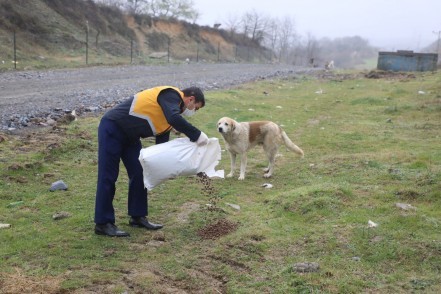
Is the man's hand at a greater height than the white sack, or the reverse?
the man's hand

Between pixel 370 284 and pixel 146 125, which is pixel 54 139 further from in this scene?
pixel 370 284

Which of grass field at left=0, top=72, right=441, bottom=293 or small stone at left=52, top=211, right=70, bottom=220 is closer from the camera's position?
grass field at left=0, top=72, right=441, bottom=293

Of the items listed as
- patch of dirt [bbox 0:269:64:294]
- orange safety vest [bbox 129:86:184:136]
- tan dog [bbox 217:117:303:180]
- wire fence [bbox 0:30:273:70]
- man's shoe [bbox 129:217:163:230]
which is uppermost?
wire fence [bbox 0:30:273:70]

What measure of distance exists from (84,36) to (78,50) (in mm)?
4027

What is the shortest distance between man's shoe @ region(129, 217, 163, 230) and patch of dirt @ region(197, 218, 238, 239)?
1.76 ft

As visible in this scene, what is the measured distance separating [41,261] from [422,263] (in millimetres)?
3714

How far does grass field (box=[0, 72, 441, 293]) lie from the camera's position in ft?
14.0

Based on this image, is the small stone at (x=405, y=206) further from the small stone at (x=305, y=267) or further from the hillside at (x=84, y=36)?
the hillside at (x=84, y=36)

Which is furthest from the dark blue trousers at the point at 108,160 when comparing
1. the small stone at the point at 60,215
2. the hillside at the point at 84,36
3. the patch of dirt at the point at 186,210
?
the hillside at the point at 84,36

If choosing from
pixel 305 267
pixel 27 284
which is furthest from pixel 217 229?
pixel 27 284

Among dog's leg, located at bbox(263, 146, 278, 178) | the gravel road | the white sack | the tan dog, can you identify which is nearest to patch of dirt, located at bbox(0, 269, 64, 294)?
the white sack

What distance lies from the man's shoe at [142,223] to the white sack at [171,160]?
0.50 m

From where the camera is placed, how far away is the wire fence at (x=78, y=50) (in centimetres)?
2656

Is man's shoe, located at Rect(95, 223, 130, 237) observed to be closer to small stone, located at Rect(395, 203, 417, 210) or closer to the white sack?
the white sack
